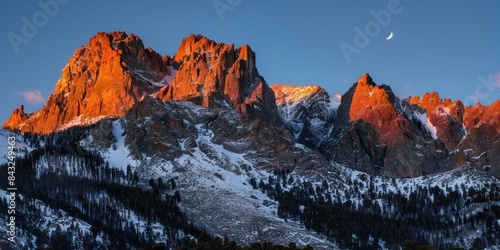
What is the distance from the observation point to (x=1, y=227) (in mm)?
191625

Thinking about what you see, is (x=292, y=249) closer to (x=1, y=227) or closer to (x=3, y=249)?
(x=3, y=249)

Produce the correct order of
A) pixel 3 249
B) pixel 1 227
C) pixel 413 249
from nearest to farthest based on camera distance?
pixel 413 249, pixel 3 249, pixel 1 227

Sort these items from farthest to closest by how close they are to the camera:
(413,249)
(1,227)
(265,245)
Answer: (1,227) → (265,245) → (413,249)

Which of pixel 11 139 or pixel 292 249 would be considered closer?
pixel 292 249

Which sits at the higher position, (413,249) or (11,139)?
(11,139)

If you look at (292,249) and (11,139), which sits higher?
(11,139)

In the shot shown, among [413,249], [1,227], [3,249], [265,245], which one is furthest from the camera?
[1,227]

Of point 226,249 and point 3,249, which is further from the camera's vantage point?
point 3,249

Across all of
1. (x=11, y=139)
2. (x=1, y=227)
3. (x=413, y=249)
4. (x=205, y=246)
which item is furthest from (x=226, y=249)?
(x=1, y=227)

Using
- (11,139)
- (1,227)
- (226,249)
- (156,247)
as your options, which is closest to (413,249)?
(226,249)

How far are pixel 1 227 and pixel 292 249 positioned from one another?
88.4m

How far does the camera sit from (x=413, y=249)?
13675 centimetres

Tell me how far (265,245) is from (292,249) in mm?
9611

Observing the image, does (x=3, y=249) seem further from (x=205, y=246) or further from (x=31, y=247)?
(x=205, y=246)
